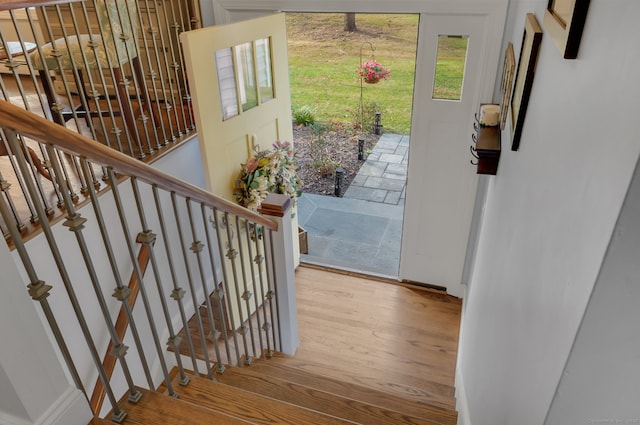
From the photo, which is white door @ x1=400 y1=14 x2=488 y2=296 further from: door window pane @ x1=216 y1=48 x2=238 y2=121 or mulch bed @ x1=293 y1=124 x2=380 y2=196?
mulch bed @ x1=293 y1=124 x2=380 y2=196

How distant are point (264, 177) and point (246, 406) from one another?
5.41ft

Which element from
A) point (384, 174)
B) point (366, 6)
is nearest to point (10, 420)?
point (366, 6)

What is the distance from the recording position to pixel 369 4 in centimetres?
283

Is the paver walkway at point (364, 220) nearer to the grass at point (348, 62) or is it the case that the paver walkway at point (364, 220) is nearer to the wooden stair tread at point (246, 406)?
the grass at point (348, 62)

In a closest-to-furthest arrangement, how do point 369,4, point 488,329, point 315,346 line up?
point 488,329
point 369,4
point 315,346

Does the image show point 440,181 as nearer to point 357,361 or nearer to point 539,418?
point 357,361

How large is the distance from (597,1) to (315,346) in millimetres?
2746

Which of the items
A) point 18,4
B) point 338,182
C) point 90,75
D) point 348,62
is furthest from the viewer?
point 348,62

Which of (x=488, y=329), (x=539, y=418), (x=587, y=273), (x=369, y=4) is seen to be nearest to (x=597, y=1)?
(x=587, y=273)

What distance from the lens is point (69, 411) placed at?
3.81 feet

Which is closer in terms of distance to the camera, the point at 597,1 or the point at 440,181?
the point at 597,1

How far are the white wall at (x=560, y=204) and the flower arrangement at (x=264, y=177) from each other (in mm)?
1714

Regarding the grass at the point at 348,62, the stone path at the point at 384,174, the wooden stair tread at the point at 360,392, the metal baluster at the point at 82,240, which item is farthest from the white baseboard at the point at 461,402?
the grass at the point at 348,62

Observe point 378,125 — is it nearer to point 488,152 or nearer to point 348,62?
point 348,62
